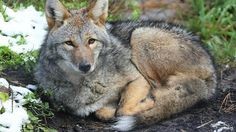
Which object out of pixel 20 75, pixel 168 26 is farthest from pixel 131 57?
pixel 20 75

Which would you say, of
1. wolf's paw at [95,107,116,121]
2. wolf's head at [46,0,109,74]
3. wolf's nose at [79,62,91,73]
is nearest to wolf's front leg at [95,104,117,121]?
wolf's paw at [95,107,116,121]

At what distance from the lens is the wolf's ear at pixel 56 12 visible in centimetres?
593

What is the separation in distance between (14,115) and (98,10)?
4.66ft

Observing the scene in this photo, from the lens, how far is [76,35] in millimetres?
5871

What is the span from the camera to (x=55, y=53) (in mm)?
6031

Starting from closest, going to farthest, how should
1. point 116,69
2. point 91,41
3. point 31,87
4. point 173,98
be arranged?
point 91,41, point 173,98, point 116,69, point 31,87

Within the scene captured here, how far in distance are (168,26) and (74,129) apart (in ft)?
5.98

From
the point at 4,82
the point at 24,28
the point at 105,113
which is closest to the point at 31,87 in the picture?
the point at 4,82

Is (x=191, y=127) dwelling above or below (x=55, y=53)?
below

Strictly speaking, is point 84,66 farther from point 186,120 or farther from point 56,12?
Answer: point 186,120

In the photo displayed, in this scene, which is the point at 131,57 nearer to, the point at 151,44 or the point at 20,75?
the point at 151,44

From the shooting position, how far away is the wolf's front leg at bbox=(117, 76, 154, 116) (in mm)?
6090

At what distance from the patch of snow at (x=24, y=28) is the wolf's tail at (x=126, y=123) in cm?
179

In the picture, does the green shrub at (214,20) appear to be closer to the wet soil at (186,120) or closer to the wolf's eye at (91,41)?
the wet soil at (186,120)
